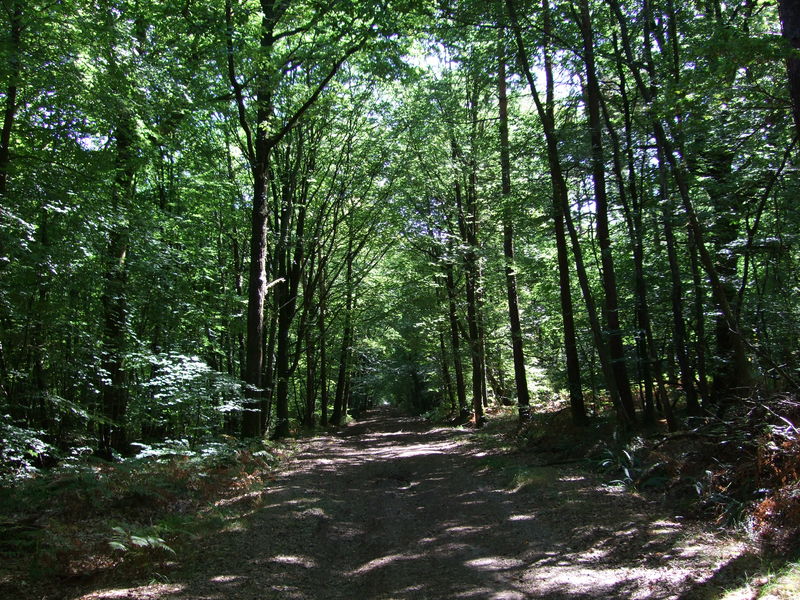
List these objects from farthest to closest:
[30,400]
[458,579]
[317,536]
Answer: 1. [30,400]
2. [317,536]
3. [458,579]

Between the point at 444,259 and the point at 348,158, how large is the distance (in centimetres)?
551

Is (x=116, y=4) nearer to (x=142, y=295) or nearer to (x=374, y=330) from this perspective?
Result: (x=142, y=295)

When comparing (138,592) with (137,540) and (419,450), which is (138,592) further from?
(419,450)

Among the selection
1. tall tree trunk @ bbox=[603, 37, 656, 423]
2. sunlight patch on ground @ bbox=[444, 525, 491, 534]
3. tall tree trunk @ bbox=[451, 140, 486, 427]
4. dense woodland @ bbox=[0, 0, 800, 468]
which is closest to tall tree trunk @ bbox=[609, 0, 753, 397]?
dense woodland @ bbox=[0, 0, 800, 468]

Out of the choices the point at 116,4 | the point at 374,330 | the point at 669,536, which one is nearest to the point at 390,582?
the point at 669,536

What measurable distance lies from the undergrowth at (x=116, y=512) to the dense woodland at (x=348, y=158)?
3.27ft

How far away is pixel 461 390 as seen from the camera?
22062 mm

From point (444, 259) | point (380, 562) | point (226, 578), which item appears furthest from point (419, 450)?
point (226, 578)

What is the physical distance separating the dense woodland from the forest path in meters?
2.79

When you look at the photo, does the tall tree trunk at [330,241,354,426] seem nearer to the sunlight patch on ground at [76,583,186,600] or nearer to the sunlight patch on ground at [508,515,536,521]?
the sunlight patch on ground at [508,515,536,521]

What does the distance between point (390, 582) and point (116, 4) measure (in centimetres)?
1168

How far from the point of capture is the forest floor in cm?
483

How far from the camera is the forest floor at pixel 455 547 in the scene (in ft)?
15.8

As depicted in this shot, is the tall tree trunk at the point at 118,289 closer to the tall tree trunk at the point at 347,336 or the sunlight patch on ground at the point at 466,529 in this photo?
the sunlight patch on ground at the point at 466,529
